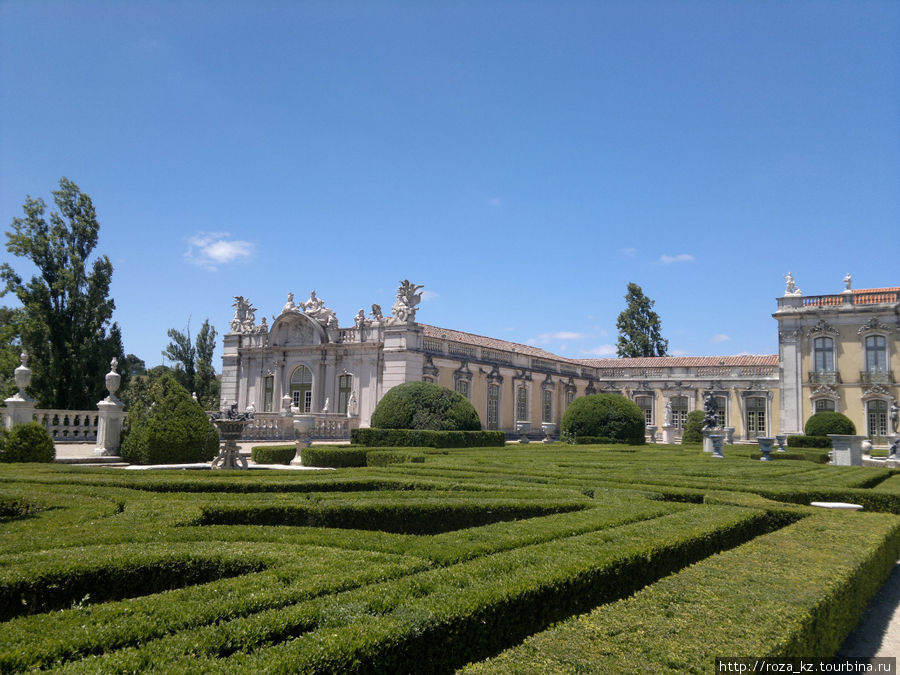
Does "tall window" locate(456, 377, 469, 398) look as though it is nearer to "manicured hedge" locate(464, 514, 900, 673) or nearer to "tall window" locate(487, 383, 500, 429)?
"tall window" locate(487, 383, 500, 429)

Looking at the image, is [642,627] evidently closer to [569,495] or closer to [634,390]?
[569,495]

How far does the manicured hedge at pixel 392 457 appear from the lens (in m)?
14.5

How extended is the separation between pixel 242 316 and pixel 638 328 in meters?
31.5

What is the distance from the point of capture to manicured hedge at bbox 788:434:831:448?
2639 centimetres

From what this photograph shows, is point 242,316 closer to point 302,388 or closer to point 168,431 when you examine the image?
point 302,388

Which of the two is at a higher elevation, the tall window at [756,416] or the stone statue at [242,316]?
the stone statue at [242,316]

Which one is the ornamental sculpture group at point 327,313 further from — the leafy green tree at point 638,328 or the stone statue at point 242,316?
the leafy green tree at point 638,328

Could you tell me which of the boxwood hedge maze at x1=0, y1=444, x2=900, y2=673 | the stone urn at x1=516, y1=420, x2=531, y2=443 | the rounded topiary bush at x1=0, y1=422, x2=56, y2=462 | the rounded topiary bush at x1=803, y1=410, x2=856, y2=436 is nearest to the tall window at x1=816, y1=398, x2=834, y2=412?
the rounded topiary bush at x1=803, y1=410, x2=856, y2=436

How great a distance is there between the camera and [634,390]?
41.5m

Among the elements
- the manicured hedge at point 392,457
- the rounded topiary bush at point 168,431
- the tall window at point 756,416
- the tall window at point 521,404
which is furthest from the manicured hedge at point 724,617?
the tall window at point 756,416

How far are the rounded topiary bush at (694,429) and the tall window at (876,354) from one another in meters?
8.64

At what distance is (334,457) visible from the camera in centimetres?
1569

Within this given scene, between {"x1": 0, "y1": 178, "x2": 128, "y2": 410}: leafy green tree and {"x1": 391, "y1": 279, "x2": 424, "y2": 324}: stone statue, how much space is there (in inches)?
450

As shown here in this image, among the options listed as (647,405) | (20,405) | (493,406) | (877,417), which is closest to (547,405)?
(493,406)
